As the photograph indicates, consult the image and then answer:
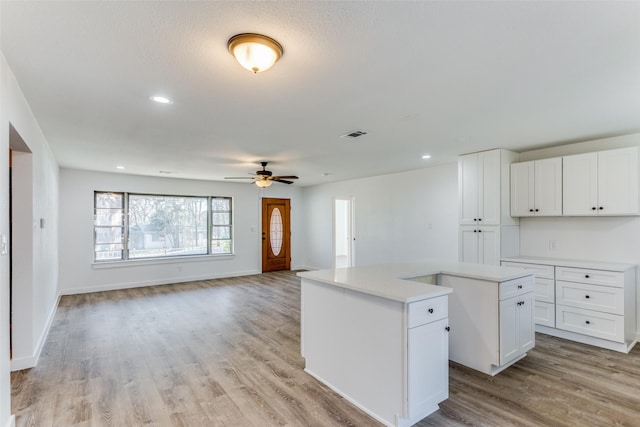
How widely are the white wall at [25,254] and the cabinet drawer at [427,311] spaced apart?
2576 mm

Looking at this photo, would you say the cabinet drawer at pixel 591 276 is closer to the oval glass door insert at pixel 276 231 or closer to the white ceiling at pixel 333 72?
the white ceiling at pixel 333 72

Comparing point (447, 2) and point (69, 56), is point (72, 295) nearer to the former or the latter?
point (69, 56)

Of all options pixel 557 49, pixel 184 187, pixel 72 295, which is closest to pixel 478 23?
pixel 557 49

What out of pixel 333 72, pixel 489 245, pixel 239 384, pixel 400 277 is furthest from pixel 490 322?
pixel 333 72

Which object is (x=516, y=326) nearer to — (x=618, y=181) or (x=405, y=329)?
(x=405, y=329)

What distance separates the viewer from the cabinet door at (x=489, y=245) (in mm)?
4430

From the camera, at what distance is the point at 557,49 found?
75.1 inches

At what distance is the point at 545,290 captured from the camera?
3.95 m

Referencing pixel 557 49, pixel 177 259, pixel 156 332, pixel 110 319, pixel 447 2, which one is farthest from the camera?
pixel 177 259

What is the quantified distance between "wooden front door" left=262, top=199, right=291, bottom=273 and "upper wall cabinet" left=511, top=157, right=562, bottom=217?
19.4ft

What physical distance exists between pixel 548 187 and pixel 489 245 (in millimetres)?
1042

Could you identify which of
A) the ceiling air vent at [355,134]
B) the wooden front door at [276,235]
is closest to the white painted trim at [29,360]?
the ceiling air vent at [355,134]

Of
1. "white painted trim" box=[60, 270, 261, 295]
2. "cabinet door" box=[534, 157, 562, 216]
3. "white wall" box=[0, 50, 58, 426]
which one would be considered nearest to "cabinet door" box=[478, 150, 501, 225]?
"cabinet door" box=[534, 157, 562, 216]

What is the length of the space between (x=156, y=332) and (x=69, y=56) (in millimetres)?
3317
